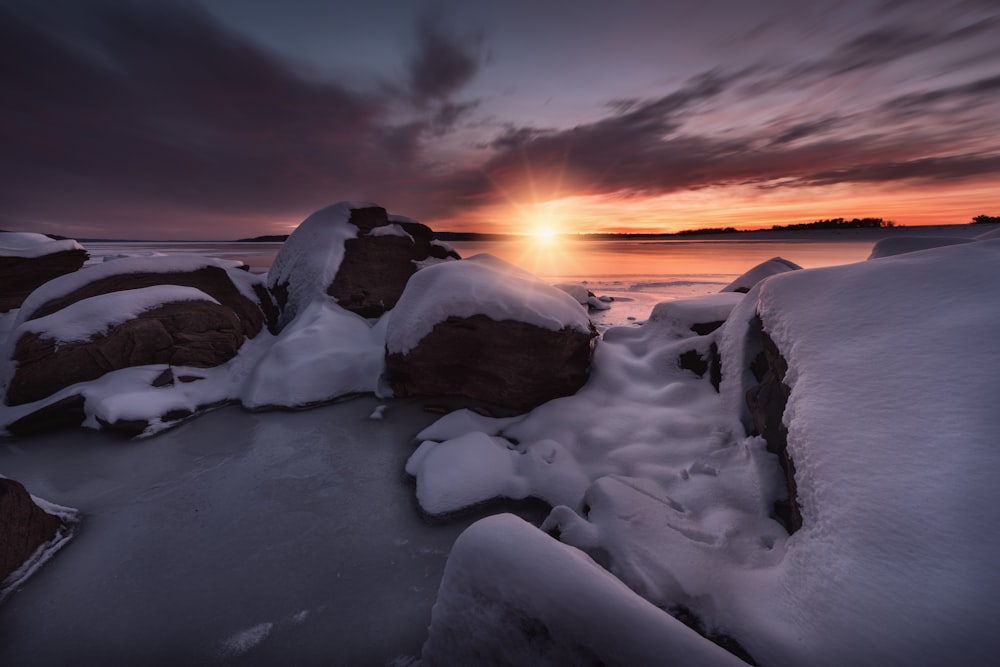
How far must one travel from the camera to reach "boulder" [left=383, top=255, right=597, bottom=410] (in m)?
4.32

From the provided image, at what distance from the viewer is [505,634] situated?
1.35 meters

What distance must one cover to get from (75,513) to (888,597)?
4.98 metres

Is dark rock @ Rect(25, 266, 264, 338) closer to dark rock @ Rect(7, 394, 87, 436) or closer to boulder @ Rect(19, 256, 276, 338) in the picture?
boulder @ Rect(19, 256, 276, 338)

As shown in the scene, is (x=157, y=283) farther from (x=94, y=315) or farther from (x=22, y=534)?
(x=22, y=534)

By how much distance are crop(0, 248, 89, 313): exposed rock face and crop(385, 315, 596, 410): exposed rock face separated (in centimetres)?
998

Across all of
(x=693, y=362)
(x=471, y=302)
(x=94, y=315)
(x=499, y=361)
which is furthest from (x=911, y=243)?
(x=94, y=315)

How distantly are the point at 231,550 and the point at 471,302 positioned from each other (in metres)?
3.06

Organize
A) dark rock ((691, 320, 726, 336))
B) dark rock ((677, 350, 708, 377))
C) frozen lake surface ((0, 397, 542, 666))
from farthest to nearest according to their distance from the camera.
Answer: dark rock ((691, 320, 726, 336)), dark rock ((677, 350, 708, 377)), frozen lake surface ((0, 397, 542, 666))

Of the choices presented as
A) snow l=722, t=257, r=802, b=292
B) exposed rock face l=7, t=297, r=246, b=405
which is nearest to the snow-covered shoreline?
exposed rock face l=7, t=297, r=246, b=405

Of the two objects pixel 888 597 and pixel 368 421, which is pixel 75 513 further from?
pixel 888 597

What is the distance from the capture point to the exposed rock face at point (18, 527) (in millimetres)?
2256

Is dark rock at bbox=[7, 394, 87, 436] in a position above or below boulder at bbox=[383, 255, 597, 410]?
below

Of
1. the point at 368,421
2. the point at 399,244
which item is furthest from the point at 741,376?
the point at 399,244

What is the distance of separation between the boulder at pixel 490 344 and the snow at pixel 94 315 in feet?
10.9
